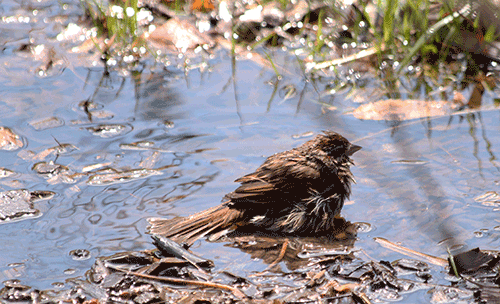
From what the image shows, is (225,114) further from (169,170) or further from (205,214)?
(205,214)

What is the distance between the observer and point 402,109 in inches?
250

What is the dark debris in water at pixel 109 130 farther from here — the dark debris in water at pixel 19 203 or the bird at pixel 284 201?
the bird at pixel 284 201

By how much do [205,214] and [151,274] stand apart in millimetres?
765

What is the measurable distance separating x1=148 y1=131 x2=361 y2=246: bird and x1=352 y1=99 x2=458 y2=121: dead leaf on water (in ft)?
3.96

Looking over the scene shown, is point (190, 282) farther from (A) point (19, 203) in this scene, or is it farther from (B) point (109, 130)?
(B) point (109, 130)

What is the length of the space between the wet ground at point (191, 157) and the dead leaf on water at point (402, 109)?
11cm

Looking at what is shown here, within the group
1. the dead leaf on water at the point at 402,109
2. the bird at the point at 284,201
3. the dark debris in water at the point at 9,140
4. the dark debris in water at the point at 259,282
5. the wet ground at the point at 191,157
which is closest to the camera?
the dark debris in water at the point at 259,282

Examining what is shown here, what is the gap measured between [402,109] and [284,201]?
2127mm

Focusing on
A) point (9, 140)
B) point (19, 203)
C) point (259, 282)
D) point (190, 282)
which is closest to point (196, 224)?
point (190, 282)

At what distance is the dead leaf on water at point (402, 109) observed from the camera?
624cm

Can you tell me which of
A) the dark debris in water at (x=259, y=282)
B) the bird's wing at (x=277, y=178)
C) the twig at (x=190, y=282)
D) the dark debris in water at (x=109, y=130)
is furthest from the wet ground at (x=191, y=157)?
the bird's wing at (x=277, y=178)

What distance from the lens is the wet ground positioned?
4.48 metres

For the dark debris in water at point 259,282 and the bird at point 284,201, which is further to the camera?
the bird at point 284,201

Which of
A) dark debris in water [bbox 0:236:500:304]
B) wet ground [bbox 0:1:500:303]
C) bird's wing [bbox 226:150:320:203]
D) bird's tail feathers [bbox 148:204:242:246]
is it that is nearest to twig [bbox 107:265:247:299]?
dark debris in water [bbox 0:236:500:304]
